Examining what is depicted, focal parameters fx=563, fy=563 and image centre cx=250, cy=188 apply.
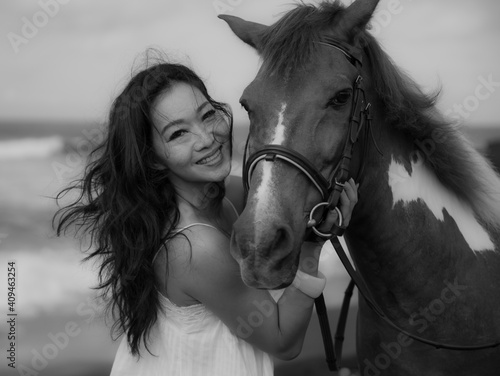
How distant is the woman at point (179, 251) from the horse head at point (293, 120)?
208 millimetres

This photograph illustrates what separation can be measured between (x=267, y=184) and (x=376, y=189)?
1.53ft

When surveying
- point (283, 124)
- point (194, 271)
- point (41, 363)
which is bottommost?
point (41, 363)

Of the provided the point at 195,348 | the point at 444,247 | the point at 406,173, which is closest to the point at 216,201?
the point at 195,348

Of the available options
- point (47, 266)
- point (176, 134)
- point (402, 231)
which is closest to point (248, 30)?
point (176, 134)

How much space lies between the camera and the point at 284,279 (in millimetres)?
1421

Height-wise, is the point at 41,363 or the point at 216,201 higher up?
the point at 216,201

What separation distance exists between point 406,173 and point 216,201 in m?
0.62

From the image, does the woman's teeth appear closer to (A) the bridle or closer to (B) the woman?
(B) the woman

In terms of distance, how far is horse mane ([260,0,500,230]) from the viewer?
158 cm

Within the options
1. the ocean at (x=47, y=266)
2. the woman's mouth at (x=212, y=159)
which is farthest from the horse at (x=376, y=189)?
the ocean at (x=47, y=266)

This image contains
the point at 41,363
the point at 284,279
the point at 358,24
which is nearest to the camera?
the point at 284,279

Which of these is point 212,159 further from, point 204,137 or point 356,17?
point 356,17

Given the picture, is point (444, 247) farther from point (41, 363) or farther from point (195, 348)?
point (41, 363)

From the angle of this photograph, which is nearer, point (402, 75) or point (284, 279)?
point (284, 279)
